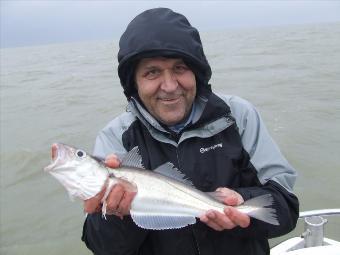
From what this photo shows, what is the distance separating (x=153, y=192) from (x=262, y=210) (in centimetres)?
75

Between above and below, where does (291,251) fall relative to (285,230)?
below

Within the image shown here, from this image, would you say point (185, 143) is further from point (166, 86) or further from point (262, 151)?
point (262, 151)

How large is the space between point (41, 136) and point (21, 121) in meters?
3.73

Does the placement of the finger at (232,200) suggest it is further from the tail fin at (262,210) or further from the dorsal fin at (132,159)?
the dorsal fin at (132,159)

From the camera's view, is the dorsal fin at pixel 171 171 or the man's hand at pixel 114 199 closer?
the man's hand at pixel 114 199

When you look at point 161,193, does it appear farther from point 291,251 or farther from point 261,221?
point 291,251

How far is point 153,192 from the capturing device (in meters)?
3.07

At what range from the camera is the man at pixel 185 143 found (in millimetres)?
3293

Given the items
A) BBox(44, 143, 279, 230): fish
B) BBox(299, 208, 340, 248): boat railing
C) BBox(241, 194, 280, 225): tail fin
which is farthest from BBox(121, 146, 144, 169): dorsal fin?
BBox(299, 208, 340, 248): boat railing

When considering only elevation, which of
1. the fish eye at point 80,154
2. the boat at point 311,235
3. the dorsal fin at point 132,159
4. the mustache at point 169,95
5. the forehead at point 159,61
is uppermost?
the forehead at point 159,61

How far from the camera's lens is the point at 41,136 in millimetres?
15836

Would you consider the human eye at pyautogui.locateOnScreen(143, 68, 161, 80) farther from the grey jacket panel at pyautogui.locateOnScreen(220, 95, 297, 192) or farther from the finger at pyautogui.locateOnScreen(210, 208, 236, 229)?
the finger at pyautogui.locateOnScreen(210, 208, 236, 229)

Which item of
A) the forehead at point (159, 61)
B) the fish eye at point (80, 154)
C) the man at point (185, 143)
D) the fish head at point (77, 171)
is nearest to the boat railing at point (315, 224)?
the man at point (185, 143)

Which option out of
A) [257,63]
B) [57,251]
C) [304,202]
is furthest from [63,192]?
[257,63]
